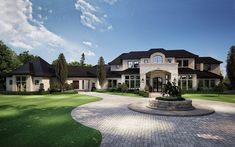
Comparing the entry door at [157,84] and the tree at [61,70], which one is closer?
the tree at [61,70]

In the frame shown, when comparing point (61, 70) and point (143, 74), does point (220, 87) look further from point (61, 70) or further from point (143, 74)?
point (61, 70)

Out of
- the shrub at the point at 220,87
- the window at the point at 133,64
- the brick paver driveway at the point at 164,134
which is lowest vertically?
the brick paver driveway at the point at 164,134

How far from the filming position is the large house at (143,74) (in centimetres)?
3083

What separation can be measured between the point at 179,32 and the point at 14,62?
141 feet

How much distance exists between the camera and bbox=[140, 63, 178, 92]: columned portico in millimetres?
29672

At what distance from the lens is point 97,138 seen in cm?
657

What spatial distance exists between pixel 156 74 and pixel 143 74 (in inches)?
150

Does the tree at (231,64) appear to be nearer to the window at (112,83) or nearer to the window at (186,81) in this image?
→ the window at (186,81)

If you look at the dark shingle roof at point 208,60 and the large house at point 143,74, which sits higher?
the dark shingle roof at point 208,60

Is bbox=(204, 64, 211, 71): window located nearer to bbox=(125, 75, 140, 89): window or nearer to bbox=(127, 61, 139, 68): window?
bbox=(127, 61, 139, 68): window

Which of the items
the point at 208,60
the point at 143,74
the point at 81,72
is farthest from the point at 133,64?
the point at 208,60

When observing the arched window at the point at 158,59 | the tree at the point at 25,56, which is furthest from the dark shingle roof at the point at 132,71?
the tree at the point at 25,56

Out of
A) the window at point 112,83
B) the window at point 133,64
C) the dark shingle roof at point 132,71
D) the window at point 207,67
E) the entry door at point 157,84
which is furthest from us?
the window at point 207,67

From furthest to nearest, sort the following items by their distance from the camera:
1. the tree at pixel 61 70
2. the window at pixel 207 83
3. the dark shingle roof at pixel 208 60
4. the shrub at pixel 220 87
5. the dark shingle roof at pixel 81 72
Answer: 1. the dark shingle roof at pixel 81 72
2. the dark shingle roof at pixel 208 60
3. the window at pixel 207 83
4. the tree at pixel 61 70
5. the shrub at pixel 220 87
